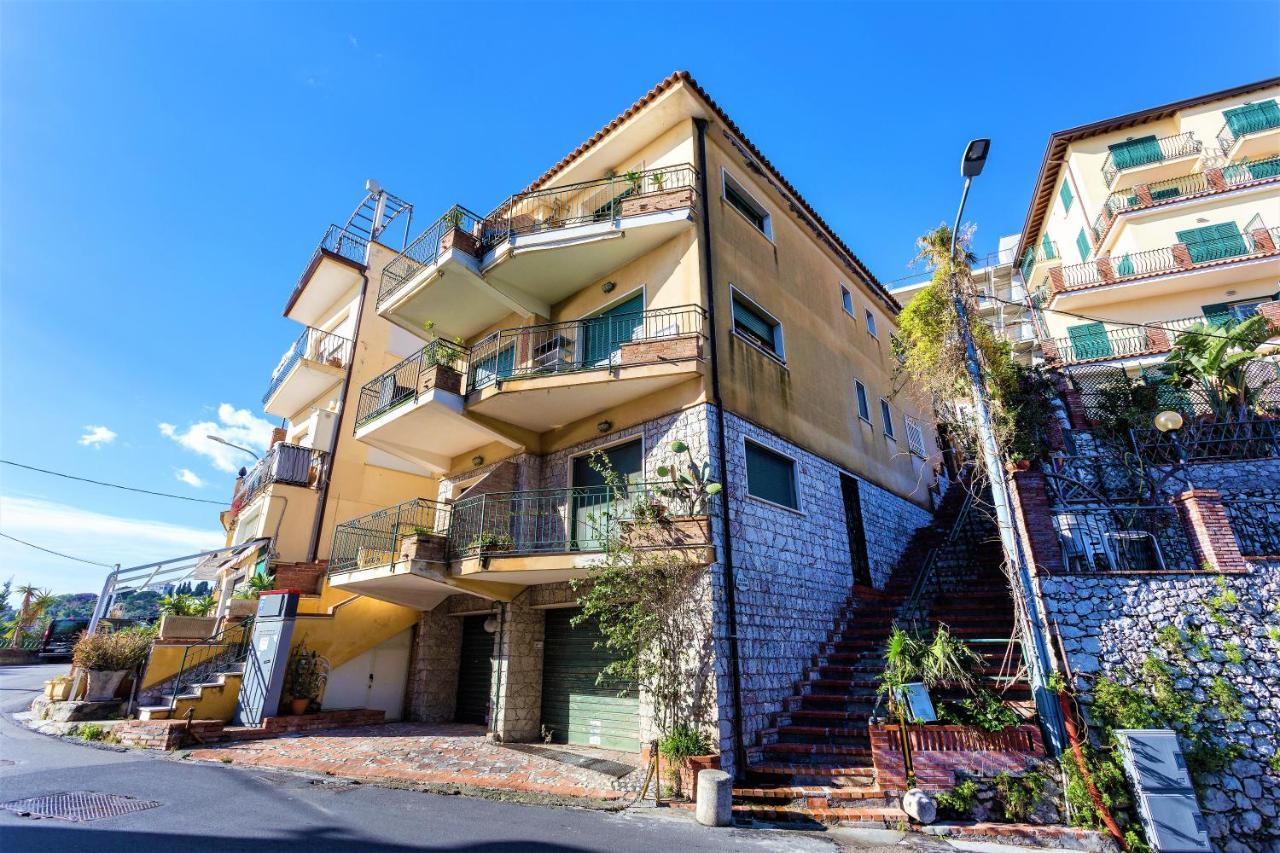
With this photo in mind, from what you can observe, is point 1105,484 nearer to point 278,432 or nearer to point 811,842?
point 811,842

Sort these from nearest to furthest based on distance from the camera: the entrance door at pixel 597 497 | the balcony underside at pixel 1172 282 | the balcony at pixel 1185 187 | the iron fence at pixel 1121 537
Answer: the iron fence at pixel 1121 537, the entrance door at pixel 597 497, the balcony underside at pixel 1172 282, the balcony at pixel 1185 187

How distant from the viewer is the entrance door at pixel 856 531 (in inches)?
524

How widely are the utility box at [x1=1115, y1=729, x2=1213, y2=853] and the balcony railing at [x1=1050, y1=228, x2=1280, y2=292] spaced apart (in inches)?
776

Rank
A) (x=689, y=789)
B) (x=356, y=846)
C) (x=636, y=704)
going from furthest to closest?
(x=636, y=704)
(x=689, y=789)
(x=356, y=846)

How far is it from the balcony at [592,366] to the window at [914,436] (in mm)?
11938

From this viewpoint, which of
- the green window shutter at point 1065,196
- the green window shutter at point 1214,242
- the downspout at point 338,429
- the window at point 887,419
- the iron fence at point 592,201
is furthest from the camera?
the green window shutter at point 1065,196

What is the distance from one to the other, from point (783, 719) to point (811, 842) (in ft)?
10.2

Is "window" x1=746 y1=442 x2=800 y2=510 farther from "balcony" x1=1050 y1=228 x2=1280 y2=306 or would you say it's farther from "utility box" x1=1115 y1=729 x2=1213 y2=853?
"balcony" x1=1050 y1=228 x2=1280 y2=306

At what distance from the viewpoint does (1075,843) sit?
628 cm

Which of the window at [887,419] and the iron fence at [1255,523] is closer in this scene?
the iron fence at [1255,523]

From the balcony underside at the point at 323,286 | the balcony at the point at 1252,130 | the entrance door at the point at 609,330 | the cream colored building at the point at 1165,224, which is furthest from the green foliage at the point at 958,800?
the balcony at the point at 1252,130

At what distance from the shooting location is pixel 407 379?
49.3 ft

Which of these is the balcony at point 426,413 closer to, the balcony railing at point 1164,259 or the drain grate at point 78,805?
the drain grate at point 78,805

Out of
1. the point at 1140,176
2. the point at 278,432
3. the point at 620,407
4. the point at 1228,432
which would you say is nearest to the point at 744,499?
the point at 620,407
